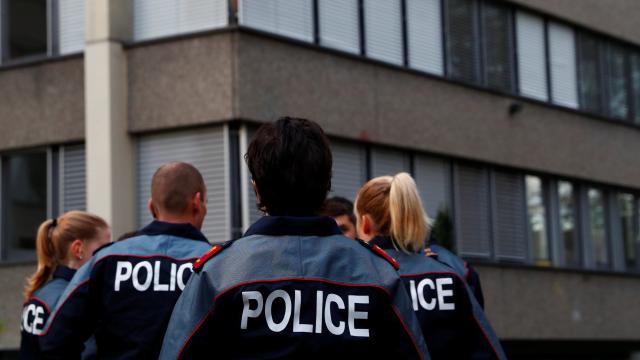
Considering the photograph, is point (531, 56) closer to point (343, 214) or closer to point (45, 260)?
point (343, 214)

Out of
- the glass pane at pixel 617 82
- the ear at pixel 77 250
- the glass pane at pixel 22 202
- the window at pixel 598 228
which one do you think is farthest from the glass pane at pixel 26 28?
the glass pane at pixel 617 82

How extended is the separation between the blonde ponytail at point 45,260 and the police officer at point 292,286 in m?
3.57

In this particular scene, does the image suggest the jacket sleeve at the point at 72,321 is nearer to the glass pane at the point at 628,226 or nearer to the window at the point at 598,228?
the window at the point at 598,228

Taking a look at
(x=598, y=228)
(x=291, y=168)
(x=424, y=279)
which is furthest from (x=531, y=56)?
(x=291, y=168)

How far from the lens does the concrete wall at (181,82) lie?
52.4 feet

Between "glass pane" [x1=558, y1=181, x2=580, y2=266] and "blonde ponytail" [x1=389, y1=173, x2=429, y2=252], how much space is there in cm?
1812

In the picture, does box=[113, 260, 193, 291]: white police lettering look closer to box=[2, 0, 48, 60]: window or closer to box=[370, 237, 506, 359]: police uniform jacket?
box=[370, 237, 506, 359]: police uniform jacket

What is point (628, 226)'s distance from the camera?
2592cm

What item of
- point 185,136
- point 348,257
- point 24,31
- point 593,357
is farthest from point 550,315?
point 348,257

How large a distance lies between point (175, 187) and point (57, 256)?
1.57 meters

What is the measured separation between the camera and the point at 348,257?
3.57m

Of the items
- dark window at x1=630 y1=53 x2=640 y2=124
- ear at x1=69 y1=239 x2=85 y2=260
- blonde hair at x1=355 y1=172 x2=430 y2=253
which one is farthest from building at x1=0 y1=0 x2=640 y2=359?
blonde hair at x1=355 y1=172 x2=430 y2=253

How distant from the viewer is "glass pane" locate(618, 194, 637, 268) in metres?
25.7

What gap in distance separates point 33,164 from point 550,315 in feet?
31.3
